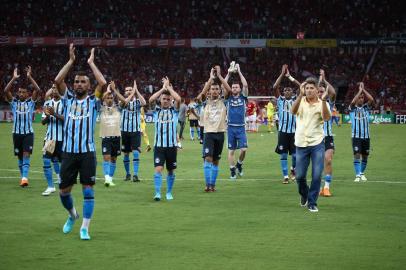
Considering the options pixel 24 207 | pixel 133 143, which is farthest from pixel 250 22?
pixel 24 207

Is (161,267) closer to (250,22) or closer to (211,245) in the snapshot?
(211,245)

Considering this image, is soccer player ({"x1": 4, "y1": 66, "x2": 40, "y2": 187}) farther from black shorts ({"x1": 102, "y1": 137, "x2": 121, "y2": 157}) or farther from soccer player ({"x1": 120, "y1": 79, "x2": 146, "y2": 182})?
soccer player ({"x1": 120, "y1": 79, "x2": 146, "y2": 182})

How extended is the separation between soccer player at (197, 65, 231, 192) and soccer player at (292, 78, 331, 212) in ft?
12.3

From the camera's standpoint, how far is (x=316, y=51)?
68.6 meters

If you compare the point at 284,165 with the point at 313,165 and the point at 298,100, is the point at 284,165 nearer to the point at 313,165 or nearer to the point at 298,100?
the point at 313,165

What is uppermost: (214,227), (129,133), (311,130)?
(311,130)

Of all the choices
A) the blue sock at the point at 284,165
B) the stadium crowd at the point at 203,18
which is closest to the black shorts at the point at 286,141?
the blue sock at the point at 284,165

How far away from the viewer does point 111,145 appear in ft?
64.4

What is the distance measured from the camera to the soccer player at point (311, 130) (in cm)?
1403

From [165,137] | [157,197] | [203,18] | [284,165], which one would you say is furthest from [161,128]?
[203,18]

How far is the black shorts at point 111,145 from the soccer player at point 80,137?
7666 mm

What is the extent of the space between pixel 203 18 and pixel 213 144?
172 feet

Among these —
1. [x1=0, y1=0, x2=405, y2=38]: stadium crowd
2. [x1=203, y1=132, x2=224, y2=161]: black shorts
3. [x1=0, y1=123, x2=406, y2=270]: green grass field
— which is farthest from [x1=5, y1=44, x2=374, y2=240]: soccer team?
[x1=0, y1=0, x2=405, y2=38]: stadium crowd

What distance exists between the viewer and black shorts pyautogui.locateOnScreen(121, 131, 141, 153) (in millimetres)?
20156
